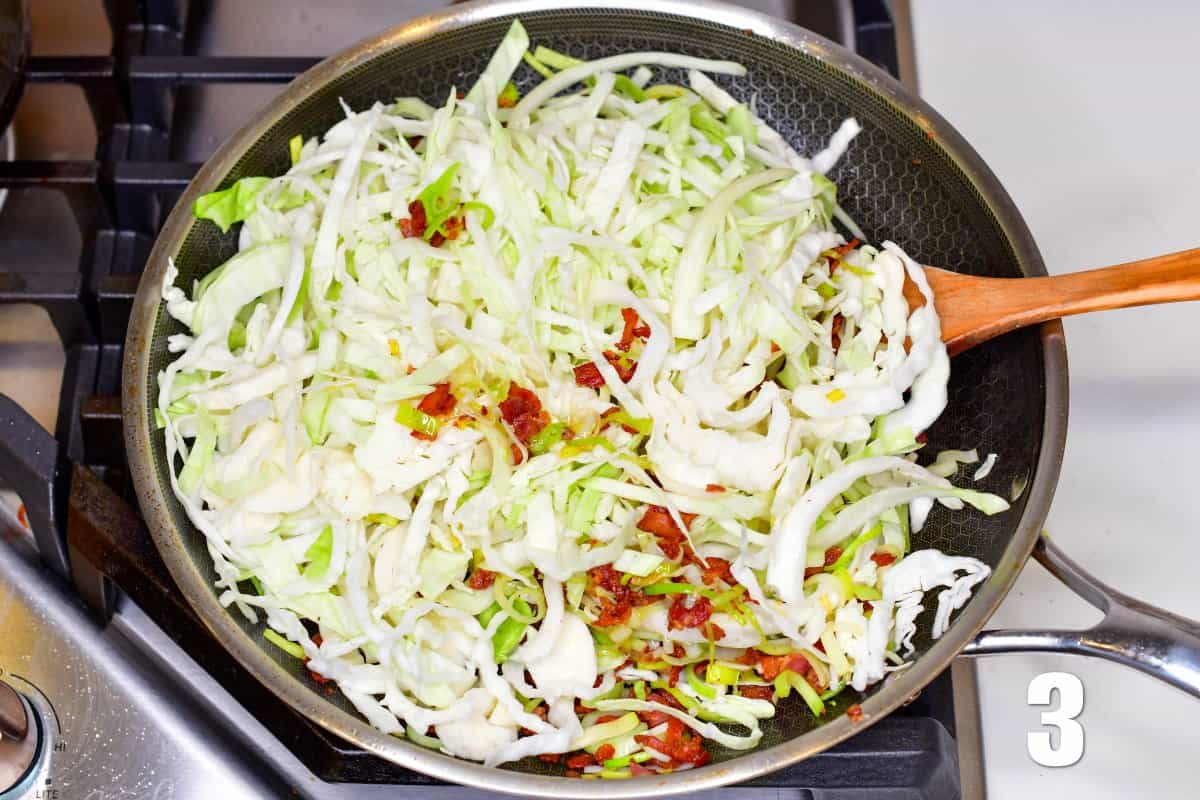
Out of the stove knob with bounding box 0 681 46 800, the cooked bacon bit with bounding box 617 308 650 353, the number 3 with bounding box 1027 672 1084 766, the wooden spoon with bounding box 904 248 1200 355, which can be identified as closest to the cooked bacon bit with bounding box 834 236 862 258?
the wooden spoon with bounding box 904 248 1200 355

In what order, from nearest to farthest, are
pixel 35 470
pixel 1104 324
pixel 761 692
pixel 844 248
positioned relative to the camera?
pixel 35 470, pixel 761 692, pixel 844 248, pixel 1104 324

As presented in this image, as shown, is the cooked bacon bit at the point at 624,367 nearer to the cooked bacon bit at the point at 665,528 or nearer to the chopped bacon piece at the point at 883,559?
the cooked bacon bit at the point at 665,528

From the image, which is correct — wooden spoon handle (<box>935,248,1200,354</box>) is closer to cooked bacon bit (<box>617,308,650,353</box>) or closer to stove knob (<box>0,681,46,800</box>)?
cooked bacon bit (<box>617,308,650,353</box>)

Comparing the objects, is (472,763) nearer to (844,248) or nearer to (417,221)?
(417,221)

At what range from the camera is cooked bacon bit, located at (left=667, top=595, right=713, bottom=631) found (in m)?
1.04

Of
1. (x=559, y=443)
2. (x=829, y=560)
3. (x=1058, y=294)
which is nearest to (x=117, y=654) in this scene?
(x=559, y=443)

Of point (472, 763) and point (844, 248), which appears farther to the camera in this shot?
point (844, 248)

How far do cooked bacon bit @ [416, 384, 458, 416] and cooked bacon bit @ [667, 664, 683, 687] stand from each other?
1.08 ft

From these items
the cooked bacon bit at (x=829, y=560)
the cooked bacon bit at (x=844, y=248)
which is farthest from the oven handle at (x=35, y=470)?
the cooked bacon bit at (x=844, y=248)

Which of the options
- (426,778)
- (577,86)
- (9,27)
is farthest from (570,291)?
(9,27)

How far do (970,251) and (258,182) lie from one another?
77 centimetres

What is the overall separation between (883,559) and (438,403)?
1.52 feet

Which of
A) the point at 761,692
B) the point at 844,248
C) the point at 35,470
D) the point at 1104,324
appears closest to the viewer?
the point at 35,470

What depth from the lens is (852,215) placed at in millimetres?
1294
